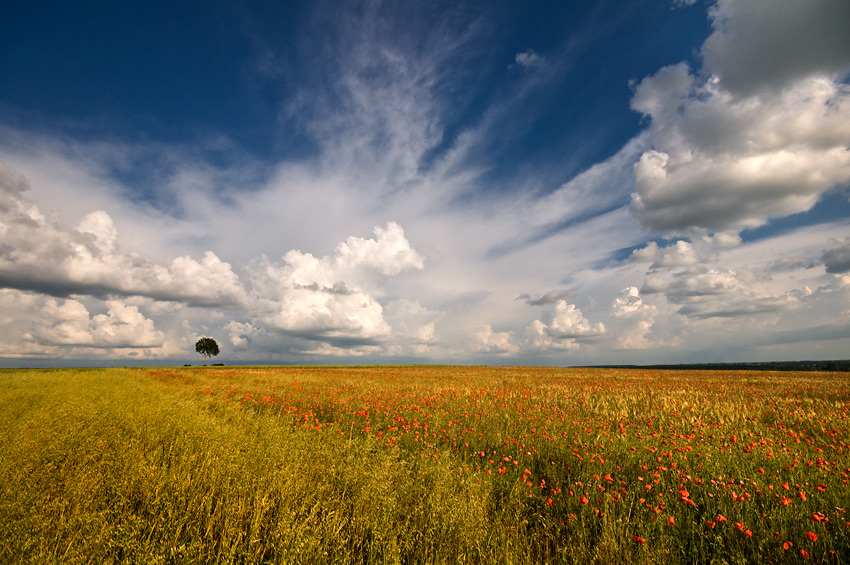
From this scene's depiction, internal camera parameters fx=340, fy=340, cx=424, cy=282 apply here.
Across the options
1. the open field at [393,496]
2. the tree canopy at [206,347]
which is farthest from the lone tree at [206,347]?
the open field at [393,496]

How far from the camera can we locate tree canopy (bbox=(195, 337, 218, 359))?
3684 inches

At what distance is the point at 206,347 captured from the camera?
93750mm

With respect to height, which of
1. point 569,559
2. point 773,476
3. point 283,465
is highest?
point 283,465

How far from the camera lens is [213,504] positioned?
4254 millimetres

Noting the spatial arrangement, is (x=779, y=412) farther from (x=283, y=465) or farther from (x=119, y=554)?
(x=119, y=554)

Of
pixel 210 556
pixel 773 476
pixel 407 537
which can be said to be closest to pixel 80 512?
pixel 210 556

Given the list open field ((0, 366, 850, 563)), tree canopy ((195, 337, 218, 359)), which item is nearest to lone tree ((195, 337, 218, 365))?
tree canopy ((195, 337, 218, 359))

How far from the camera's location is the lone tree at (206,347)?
93.6 metres

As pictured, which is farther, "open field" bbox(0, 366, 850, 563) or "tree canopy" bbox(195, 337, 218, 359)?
"tree canopy" bbox(195, 337, 218, 359)

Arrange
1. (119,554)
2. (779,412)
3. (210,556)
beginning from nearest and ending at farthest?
(210,556) → (119,554) → (779,412)

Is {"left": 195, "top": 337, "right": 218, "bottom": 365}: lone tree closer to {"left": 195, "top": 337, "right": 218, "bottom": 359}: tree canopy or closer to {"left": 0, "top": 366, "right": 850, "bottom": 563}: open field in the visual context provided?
{"left": 195, "top": 337, "right": 218, "bottom": 359}: tree canopy

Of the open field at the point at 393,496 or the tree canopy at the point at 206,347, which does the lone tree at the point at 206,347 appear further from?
the open field at the point at 393,496

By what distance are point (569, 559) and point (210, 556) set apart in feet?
12.5

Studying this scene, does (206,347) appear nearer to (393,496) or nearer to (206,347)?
(206,347)
